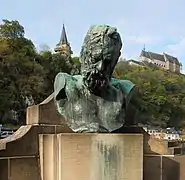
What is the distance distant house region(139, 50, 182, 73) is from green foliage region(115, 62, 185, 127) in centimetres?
3726

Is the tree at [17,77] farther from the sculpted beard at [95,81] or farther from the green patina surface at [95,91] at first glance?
the sculpted beard at [95,81]

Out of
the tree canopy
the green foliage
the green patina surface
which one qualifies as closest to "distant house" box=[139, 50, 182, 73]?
the green foliage

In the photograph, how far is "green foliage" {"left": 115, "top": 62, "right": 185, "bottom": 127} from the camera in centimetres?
6194

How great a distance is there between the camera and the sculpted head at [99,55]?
13.2 ft

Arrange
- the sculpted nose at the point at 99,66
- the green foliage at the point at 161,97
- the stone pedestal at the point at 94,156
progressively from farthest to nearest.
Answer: the green foliage at the point at 161,97 → the sculpted nose at the point at 99,66 → the stone pedestal at the point at 94,156

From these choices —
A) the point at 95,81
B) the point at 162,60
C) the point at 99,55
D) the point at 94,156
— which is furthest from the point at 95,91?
the point at 162,60

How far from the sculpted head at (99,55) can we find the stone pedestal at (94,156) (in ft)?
1.99

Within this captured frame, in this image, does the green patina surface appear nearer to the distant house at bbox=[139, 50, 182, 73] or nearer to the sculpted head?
the sculpted head

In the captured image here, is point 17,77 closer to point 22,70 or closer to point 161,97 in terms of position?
point 22,70

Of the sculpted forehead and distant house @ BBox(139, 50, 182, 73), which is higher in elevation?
distant house @ BBox(139, 50, 182, 73)

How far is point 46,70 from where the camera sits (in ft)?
133

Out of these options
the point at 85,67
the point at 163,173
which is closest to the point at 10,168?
the point at 85,67

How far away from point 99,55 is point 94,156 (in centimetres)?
103

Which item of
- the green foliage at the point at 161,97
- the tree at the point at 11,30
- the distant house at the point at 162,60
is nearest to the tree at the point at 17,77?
the tree at the point at 11,30
